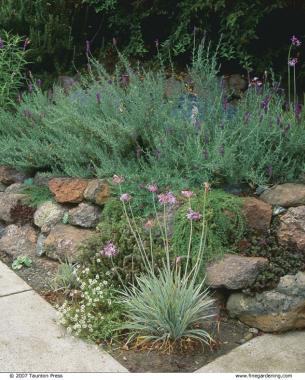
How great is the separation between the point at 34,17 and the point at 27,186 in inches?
98.4

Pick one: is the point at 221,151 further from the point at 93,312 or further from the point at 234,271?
the point at 93,312

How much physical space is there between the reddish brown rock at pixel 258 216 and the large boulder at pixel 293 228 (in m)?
0.09

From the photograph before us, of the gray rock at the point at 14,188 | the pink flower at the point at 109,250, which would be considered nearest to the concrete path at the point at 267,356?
the pink flower at the point at 109,250

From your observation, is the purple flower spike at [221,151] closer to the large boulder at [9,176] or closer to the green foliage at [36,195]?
the green foliage at [36,195]

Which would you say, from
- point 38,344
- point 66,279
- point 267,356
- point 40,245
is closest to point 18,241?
point 40,245

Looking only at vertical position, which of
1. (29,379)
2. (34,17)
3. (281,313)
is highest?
(34,17)

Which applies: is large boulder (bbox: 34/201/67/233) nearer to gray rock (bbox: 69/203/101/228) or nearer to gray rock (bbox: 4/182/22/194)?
gray rock (bbox: 69/203/101/228)

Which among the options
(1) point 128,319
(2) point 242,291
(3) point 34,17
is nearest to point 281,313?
(2) point 242,291

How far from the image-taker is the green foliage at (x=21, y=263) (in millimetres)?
4286

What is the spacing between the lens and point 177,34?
245 inches

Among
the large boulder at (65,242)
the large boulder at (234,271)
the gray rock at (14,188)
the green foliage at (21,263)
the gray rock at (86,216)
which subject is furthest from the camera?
the gray rock at (14,188)

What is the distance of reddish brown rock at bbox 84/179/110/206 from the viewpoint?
436 cm

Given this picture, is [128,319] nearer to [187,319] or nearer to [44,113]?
[187,319]

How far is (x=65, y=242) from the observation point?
425 cm
